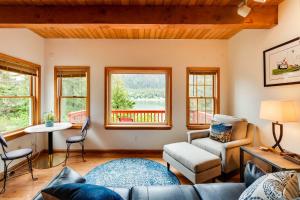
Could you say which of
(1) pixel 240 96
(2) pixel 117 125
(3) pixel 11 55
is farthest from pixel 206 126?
(3) pixel 11 55

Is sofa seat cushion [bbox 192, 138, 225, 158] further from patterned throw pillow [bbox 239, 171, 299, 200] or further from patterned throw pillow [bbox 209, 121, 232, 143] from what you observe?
patterned throw pillow [bbox 239, 171, 299, 200]

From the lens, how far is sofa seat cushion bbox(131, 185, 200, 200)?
147cm

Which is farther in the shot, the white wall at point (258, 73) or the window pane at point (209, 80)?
the window pane at point (209, 80)

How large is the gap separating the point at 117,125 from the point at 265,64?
124 inches

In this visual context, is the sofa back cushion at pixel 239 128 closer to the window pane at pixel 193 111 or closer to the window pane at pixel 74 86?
the window pane at pixel 193 111

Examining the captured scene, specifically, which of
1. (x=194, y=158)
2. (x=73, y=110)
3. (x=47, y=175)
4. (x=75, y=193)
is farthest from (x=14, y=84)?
(x=194, y=158)

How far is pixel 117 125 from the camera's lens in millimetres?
3969

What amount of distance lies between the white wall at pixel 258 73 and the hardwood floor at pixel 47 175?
63.0 inches

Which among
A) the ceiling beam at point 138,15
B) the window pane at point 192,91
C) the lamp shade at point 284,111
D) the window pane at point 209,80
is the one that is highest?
the ceiling beam at point 138,15

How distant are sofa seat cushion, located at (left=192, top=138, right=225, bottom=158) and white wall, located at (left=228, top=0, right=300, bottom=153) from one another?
0.78 metres

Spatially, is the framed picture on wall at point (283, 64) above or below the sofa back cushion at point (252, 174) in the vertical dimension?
above

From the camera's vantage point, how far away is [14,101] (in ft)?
10.4

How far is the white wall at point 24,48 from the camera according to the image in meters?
2.88

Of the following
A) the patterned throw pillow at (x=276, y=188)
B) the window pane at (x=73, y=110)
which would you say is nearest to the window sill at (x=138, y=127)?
the window pane at (x=73, y=110)
